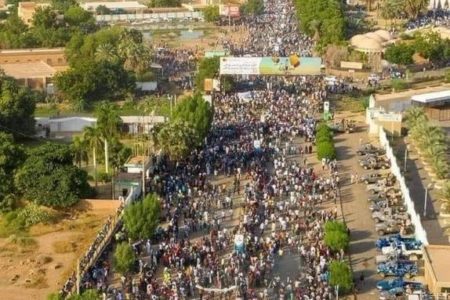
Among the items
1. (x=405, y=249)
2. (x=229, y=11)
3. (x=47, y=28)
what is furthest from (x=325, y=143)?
(x=229, y=11)

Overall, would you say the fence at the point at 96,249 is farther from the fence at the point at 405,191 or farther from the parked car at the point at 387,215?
the fence at the point at 405,191

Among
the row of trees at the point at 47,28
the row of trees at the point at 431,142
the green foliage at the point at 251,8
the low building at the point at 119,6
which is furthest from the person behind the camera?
the low building at the point at 119,6

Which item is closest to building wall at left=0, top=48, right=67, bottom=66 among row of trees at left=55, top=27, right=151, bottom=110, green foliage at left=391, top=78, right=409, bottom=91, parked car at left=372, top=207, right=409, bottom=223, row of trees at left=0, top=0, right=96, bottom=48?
row of trees at left=55, top=27, right=151, bottom=110

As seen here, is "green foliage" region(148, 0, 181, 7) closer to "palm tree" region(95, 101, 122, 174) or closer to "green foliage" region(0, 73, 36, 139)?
"green foliage" region(0, 73, 36, 139)

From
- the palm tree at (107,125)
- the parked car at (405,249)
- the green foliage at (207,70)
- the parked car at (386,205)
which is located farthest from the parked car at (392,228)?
the green foliage at (207,70)

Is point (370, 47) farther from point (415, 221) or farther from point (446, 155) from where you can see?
point (415, 221)

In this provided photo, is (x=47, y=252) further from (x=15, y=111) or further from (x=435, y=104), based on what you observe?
(x=435, y=104)
